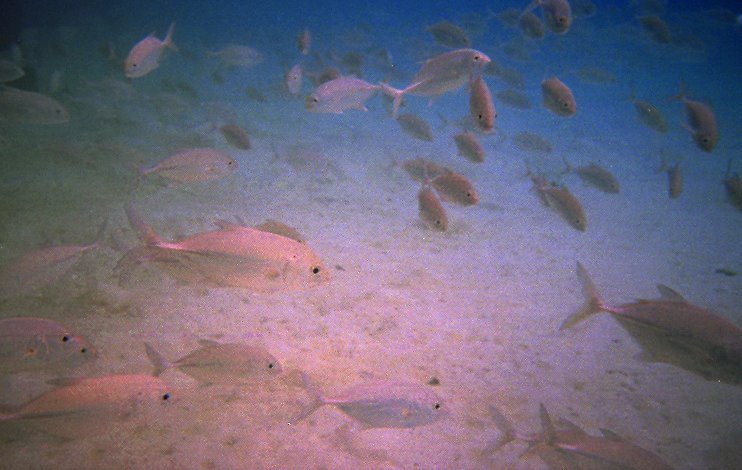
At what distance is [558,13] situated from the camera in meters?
5.01

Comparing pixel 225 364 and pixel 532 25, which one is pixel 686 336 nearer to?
pixel 225 364

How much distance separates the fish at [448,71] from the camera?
4266mm

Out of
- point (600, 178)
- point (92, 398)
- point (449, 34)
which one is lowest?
point (600, 178)

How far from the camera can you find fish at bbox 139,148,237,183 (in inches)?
168

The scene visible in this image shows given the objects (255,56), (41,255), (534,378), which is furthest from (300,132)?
(534,378)

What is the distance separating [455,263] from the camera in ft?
18.3

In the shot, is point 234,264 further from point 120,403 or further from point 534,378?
point 534,378

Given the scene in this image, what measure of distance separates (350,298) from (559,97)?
141 inches

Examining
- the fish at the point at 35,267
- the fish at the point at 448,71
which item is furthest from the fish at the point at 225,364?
the fish at the point at 448,71

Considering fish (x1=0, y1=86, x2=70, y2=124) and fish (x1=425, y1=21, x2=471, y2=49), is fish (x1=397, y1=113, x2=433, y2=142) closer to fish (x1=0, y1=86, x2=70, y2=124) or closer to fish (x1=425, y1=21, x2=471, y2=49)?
fish (x1=425, y1=21, x2=471, y2=49)

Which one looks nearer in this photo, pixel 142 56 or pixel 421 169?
pixel 142 56

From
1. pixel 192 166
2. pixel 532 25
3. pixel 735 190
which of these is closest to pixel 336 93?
pixel 192 166

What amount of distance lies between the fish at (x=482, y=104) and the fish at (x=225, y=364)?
3053 mm

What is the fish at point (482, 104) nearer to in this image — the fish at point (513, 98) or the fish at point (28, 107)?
the fish at point (28, 107)
